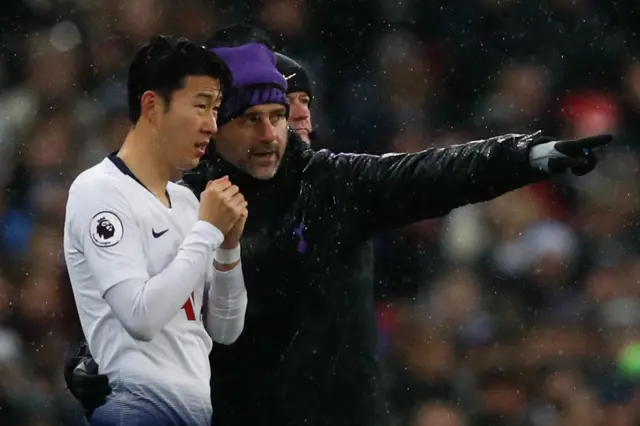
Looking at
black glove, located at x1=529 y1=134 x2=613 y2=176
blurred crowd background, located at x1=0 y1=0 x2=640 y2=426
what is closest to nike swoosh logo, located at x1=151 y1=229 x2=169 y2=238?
black glove, located at x1=529 y1=134 x2=613 y2=176

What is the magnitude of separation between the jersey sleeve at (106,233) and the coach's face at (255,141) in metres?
0.64

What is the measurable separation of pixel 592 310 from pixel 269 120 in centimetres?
316

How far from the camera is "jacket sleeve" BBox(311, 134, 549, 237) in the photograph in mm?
2951

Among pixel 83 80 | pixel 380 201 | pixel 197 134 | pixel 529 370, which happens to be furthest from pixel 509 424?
pixel 197 134

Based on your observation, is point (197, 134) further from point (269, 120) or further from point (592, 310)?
point (592, 310)

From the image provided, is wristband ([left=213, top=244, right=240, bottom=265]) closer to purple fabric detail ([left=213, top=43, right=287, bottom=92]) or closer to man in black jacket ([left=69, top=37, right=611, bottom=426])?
man in black jacket ([left=69, top=37, right=611, bottom=426])

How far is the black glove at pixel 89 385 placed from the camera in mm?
2633

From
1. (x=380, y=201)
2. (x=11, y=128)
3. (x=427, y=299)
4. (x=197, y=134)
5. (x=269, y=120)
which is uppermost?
(x=197, y=134)

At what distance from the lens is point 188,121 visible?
2717 millimetres

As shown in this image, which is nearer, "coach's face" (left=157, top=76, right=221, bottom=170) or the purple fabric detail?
"coach's face" (left=157, top=76, right=221, bottom=170)

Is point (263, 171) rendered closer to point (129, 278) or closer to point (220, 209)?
point (220, 209)

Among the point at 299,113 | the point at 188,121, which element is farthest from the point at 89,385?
the point at 299,113

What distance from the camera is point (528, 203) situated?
20.3ft

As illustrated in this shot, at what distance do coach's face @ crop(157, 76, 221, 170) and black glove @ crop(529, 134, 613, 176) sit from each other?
68 centimetres
